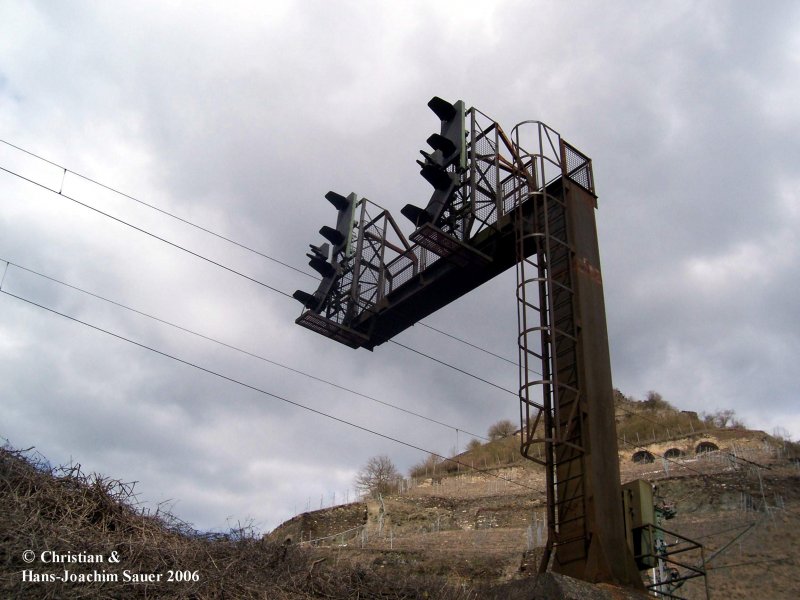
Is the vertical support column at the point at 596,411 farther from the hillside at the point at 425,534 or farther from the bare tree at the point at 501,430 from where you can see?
the bare tree at the point at 501,430

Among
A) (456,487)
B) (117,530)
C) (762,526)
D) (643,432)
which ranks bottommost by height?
(117,530)

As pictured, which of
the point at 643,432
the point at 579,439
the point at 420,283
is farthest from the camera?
the point at 643,432

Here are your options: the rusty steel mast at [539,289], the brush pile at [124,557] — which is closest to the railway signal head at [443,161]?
the rusty steel mast at [539,289]

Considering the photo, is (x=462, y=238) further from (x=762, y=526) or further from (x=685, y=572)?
(x=762, y=526)

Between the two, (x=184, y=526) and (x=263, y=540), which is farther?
(x=263, y=540)

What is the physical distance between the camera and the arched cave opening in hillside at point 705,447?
156 ft

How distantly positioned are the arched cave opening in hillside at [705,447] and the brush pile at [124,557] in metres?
42.5

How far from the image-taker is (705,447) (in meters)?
48.2

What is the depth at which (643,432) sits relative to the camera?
57.4 metres

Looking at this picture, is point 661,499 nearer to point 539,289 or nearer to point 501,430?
point 539,289

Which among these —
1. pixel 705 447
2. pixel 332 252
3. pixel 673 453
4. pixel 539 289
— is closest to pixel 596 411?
pixel 539 289

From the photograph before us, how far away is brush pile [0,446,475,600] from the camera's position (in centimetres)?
738

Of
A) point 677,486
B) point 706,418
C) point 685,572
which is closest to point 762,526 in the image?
point 685,572

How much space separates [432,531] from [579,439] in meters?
35.8
